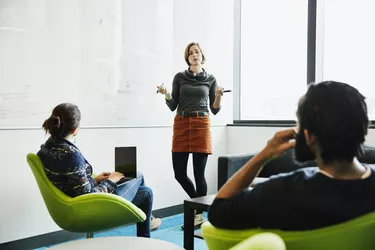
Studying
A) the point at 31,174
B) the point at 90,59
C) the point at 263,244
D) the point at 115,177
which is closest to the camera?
the point at 263,244

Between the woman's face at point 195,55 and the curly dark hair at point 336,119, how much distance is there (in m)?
2.24

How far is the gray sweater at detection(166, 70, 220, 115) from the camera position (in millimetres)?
3150

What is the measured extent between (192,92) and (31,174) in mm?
1384

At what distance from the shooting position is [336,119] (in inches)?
37.2

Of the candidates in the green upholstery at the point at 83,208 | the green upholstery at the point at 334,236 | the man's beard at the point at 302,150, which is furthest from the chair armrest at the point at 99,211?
the man's beard at the point at 302,150

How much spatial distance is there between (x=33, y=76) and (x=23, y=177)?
28.8 inches

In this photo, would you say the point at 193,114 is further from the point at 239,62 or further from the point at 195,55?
the point at 239,62

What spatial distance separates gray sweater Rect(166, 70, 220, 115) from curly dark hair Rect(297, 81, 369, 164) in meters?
2.18

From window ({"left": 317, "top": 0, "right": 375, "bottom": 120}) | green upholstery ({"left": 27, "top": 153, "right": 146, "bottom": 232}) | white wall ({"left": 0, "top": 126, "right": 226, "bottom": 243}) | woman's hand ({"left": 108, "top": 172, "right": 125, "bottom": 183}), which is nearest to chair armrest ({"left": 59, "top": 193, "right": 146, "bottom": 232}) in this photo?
green upholstery ({"left": 27, "top": 153, "right": 146, "bottom": 232})

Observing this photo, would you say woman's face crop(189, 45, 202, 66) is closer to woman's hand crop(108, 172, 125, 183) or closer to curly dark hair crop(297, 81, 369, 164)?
woman's hand crop(108, 172, 125, 183)

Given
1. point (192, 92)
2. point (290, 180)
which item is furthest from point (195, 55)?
point (290, 180)

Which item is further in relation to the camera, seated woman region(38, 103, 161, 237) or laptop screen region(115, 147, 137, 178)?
laptop screen region(115, 147, 137, 178)

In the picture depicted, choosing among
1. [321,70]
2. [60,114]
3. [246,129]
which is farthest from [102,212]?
[321,70]

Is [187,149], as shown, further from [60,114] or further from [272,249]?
[272,249]
